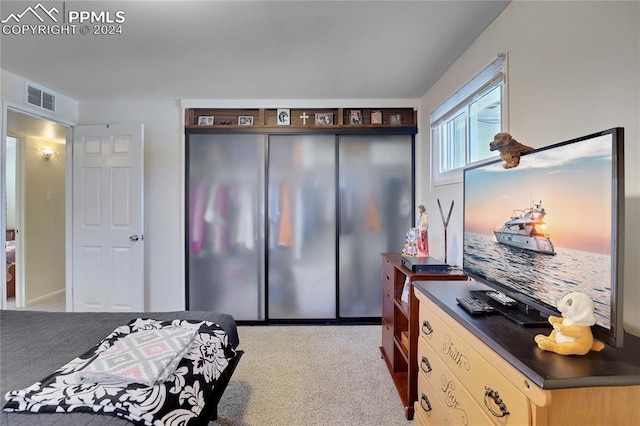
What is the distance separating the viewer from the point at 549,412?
26.4 inches

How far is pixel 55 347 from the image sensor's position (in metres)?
1.26

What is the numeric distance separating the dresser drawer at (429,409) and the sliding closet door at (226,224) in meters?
2.02

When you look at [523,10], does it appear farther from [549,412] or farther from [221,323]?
[221,323]

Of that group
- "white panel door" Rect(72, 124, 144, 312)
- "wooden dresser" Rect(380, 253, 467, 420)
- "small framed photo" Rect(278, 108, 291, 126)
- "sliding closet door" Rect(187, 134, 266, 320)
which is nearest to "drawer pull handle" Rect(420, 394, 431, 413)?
"wooden dresser" Rect(380, 253, 467, 420)

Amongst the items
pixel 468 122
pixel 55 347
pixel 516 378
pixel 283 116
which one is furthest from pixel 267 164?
pixel 516 378

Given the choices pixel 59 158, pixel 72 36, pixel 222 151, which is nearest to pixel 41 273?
pixel 59 158

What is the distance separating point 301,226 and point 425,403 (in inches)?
79.9

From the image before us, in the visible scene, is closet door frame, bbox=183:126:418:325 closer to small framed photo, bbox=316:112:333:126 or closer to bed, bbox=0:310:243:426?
small framed photo, bbox=316:112:333:126

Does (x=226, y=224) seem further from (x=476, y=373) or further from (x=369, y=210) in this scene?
(x=476, y=373)

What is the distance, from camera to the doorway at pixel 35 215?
3.45 metres

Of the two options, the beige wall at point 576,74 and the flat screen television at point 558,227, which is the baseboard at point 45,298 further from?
the beige wall at point 576,74

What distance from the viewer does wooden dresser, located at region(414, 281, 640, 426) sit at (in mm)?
665

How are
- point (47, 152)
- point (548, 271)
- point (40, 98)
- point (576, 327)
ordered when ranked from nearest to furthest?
point (576, 327), point (548, 271), point (40, 98), point (47, 152)

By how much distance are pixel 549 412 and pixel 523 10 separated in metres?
1.85
